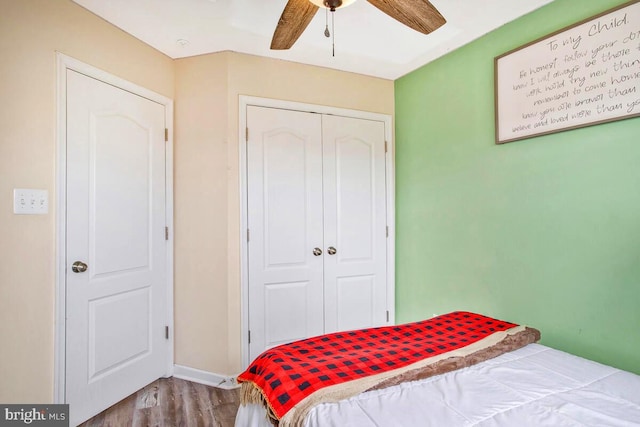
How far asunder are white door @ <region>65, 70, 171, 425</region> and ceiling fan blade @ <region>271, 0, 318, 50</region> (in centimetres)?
115

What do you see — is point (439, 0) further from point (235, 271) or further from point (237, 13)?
point (235, 271)

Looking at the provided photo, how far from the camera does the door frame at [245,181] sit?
7.93ft

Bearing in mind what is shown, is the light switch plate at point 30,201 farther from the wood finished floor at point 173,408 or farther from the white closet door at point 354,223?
the white closet door at point 354,223

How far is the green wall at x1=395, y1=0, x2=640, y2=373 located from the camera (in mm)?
1570

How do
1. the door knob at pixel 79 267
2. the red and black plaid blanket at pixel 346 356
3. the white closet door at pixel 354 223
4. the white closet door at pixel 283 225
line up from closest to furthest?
the red and black plaid blanket at pixel 346 356 < the door knob at pixel 79 267 < the white closet door at pixel 283 225 < the white closet door at pixel 354 223

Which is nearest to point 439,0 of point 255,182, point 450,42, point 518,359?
point 450,42

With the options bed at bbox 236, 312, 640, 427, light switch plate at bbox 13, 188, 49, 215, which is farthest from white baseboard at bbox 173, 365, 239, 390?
light switch plate at bbox 13, 188, 49, 215

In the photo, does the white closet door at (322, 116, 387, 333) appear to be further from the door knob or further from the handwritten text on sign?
the door knob

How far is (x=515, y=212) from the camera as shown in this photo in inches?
78.6

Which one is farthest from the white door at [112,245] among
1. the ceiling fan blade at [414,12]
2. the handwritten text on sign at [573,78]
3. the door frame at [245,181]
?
the handwritten text on sign at [573,78]

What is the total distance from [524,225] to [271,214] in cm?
161

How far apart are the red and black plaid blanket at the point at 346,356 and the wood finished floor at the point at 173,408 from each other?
0.82m

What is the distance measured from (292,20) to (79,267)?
1.72 m

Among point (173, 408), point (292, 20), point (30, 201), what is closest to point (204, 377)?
point (173, 408)
